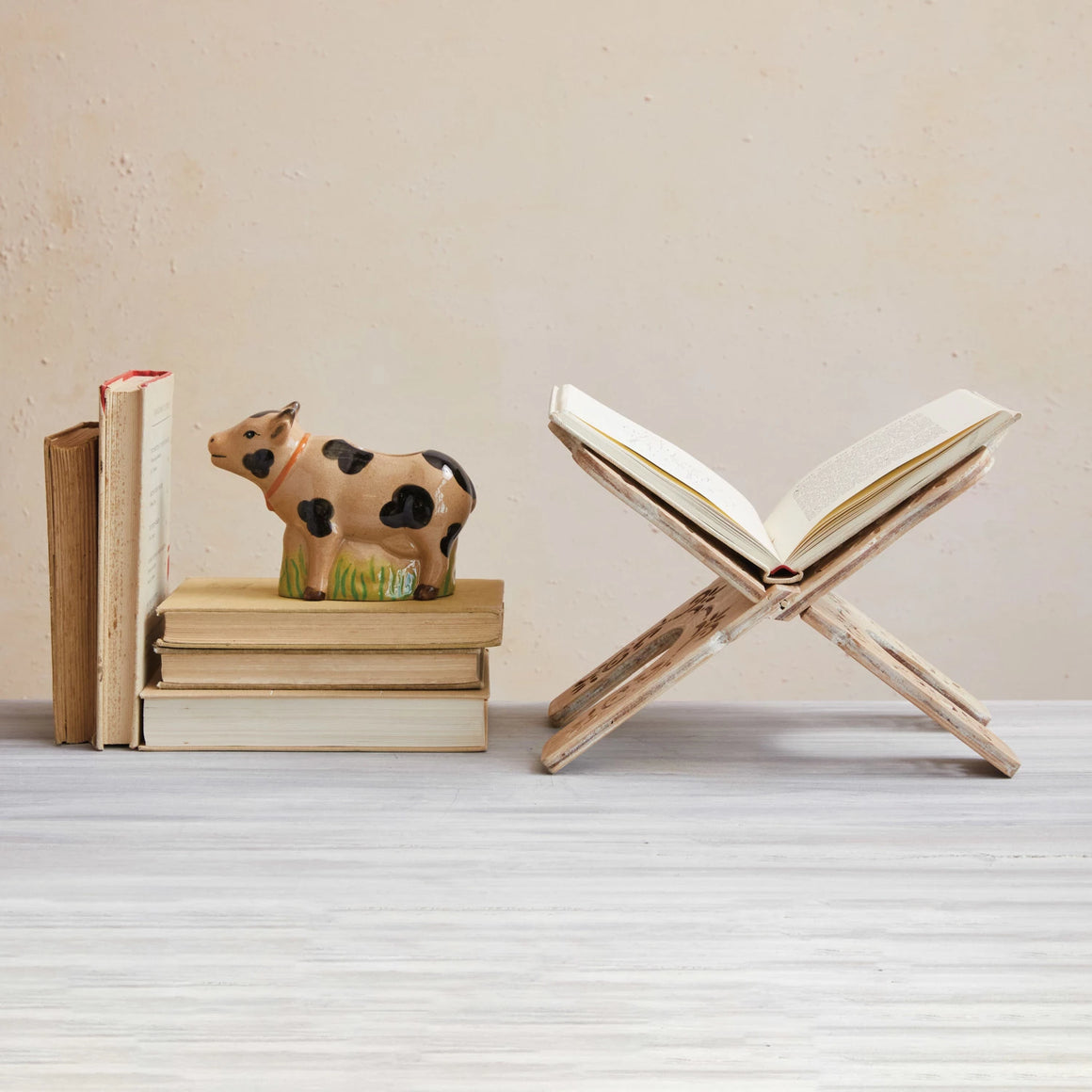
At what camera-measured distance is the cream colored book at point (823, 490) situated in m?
1.05

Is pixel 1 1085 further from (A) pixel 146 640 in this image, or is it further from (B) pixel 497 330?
(B) pixel 497 330

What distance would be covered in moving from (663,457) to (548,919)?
0.45 m

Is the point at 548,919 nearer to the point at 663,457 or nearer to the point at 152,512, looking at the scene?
the point at 663,457

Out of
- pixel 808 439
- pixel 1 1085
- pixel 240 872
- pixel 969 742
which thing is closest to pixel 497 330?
pixel 808 439

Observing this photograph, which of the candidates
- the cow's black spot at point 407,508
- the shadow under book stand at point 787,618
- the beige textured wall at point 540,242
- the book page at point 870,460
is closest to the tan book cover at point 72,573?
the cow's black spot at point 407,508

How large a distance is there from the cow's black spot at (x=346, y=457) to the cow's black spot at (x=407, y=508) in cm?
4

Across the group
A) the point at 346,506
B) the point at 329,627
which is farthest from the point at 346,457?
the point at 329,627

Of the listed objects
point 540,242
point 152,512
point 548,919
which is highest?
point 540,242

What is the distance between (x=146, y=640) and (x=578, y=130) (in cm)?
153

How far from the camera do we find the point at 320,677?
1188 mm

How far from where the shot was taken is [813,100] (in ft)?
7.88

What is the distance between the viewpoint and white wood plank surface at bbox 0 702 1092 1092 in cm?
68

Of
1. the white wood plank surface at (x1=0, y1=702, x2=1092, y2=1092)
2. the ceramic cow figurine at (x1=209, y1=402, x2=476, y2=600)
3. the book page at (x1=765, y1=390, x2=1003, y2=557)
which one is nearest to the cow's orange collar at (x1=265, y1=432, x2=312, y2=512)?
the ceramic cow figurine at (x1=209, y1=402, x2=476, y2=600)

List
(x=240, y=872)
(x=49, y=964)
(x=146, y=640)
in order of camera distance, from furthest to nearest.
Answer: (x=146, y=640) < (x=240, y=872) < (x=49, y=964)
